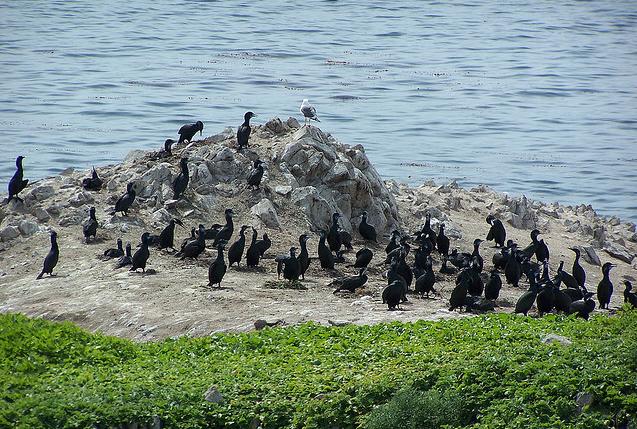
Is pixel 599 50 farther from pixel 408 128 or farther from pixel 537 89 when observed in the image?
pixel 408 128

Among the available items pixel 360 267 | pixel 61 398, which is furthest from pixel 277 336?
pixel 360 267

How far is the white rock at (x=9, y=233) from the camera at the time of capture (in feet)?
61.7

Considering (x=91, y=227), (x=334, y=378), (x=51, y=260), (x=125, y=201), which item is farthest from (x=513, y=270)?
(x=334, y=378)

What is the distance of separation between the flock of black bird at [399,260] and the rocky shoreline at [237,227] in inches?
8.3

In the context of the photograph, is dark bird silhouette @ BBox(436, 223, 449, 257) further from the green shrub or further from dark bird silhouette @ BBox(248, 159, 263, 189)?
the green shrub

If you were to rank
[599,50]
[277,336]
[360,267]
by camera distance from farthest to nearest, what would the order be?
[599,50]
[360,267]
[277,336]

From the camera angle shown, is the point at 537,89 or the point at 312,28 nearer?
the point at 537,89

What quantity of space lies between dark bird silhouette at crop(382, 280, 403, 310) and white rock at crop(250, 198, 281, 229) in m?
4.28

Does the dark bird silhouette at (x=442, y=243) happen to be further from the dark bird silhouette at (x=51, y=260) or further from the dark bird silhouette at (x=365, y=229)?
the dark bird silhouette at (x=51, y=260)

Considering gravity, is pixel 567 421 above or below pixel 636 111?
above

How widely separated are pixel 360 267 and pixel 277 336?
5309 mm

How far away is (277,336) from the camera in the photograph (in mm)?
13180

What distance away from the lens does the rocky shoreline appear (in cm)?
1538

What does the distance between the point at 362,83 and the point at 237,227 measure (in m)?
24.5
